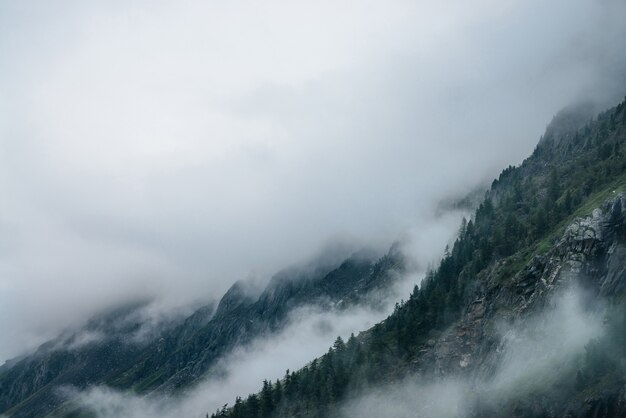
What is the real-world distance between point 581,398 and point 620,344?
13.0 meters

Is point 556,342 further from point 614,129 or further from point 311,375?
point 614,129

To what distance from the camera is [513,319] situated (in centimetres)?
13375

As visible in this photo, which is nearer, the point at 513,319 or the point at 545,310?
the point at 545,310

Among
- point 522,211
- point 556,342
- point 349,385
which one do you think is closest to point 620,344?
point 556,342

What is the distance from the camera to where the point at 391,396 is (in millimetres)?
154500

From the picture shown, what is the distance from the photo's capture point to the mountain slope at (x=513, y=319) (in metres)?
102

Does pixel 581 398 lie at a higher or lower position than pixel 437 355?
lower

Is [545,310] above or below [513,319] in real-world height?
below

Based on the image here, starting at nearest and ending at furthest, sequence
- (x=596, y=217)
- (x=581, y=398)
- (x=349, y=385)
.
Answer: (x=581, y=398)
(x=596, y=217)
(x=349, y=385)

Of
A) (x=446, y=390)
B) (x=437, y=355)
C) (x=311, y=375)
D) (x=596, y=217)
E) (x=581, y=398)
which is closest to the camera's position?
(x=581, y=398)

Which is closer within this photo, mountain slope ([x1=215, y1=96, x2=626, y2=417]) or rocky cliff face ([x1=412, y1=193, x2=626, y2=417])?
rocky cliff face ([x1=412, y1=193, x2=626, y2=417])

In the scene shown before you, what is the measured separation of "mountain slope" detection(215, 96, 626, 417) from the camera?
10238 cm

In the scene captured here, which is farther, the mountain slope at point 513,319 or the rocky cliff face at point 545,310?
the mountain slope at point 513,319

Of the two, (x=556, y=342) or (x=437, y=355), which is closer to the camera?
(x=556, y=342)
